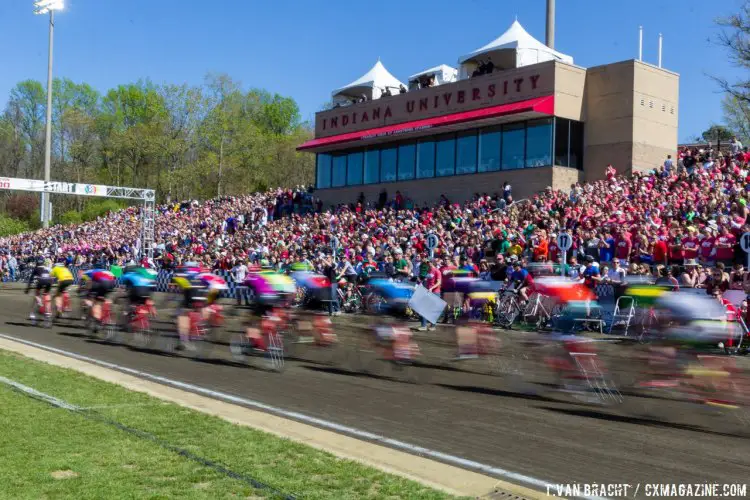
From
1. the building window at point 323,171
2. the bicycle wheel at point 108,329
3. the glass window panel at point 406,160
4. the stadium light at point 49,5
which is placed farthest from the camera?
the stadium light at point 49,5

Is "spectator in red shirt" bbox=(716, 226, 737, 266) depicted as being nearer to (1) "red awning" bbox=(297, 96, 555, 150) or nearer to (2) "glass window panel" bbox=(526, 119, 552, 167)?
(2) "glass window panel" bbox=(526, 119, 552, 167)

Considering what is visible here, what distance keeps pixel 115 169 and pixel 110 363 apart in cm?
7661

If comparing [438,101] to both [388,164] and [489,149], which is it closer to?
[388,164]

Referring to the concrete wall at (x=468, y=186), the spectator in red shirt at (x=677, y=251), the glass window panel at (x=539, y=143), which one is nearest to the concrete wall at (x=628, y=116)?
the concrete wall at (x=468, y=186)

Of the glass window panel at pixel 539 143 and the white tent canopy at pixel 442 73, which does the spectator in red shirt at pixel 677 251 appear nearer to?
the glass window panel at pixel 539 143

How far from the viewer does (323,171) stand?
143ft

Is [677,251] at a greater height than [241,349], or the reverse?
[677,251]

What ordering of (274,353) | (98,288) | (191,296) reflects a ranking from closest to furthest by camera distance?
(274,353), (191,296), (98,288)

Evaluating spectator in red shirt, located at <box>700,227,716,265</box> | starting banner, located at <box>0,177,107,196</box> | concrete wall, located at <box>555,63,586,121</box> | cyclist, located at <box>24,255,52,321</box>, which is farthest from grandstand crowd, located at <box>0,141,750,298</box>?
cyclist, located at <box>24,255,52,321</box>

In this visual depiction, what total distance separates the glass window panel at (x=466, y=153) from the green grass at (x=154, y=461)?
27.4 metres

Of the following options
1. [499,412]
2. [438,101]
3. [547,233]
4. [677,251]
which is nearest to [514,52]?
[438,101]

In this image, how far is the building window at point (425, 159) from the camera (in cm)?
3641

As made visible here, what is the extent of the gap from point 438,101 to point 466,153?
373 cm

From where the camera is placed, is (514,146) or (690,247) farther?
(514,146)
